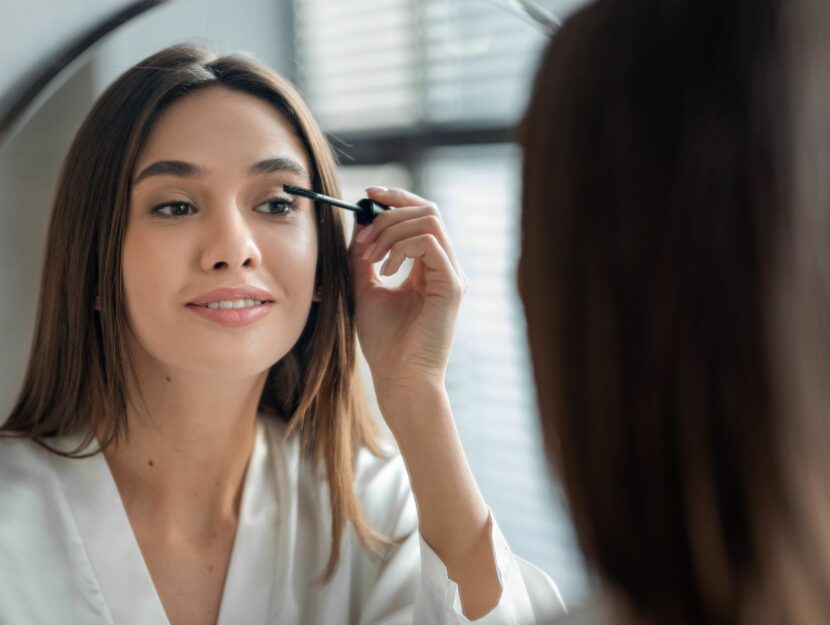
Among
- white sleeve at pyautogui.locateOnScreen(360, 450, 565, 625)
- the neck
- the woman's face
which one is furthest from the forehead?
white sleeve at pyautogui.locateOnScreen(360, 450, 565, 625)

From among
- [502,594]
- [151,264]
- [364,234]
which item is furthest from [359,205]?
[502,594]

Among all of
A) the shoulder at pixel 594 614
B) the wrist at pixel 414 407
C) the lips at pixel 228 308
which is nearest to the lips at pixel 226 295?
the lips at pixel 228 308

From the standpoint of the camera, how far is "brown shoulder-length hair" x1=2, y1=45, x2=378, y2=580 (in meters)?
0.42

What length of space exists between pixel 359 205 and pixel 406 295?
0.07 m

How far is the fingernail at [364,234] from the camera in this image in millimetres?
465

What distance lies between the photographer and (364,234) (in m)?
0.47

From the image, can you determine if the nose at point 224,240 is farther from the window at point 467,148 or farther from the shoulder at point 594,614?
the shoulder at point 594,614

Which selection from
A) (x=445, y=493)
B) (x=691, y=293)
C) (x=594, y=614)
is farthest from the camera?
(x=445, y=493)

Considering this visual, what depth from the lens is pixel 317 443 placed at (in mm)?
518

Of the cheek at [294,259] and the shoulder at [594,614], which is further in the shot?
the cheek at [294,259]

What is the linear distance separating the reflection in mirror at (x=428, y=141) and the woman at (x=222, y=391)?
16 mm

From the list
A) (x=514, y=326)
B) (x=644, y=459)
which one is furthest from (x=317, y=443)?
(x=644, y=459)

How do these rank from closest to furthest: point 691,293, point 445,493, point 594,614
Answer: point 691,293 < point 594,614 < point 445,493

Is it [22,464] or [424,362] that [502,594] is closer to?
[424,362]
